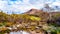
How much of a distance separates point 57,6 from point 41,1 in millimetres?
302

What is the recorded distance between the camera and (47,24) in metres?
3.39

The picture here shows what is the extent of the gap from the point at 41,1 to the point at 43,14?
0.81 feet

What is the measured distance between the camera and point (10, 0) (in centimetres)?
351

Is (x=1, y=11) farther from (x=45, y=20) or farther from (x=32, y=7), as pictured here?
(x=45, y=20)

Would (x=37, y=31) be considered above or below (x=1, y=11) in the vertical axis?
below

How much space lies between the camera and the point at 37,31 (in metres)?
3.33

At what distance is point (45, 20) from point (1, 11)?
2.60 ft

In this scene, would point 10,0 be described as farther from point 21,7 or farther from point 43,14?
point 43,14

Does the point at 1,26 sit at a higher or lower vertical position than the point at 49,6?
lower

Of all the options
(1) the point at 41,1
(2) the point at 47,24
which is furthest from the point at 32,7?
(2) the point at 47,24

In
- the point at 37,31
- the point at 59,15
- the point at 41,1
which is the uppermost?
the point at 41,1

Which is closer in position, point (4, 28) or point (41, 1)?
point (4, 28)

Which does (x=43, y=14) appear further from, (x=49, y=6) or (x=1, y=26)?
(x=1, y=26)

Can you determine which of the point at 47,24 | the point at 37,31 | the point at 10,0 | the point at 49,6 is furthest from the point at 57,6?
the point at 10,0
